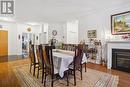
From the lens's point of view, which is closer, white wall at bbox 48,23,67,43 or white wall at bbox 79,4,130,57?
white wall at bbox 79,4,130,57

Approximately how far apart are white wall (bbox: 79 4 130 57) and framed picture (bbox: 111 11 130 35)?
→ 0.18 m

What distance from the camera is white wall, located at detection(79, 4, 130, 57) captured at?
17.8 ft

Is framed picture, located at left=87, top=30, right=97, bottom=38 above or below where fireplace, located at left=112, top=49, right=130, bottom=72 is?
above

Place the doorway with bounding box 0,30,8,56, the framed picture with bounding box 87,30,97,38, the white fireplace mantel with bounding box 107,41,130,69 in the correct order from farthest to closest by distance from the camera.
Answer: the doorway with bounding box 0,30,8,56
the framed picture with bounding box 87,30,97,38
the white fireplace mantel with bounding box 107,41,130,69

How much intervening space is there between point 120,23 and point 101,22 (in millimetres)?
1120

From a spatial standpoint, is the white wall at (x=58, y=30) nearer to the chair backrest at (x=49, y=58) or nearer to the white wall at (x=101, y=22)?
the white wall at (x=101, y=22)

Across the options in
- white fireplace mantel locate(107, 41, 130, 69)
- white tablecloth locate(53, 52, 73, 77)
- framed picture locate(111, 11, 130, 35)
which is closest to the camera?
white tablecloth locate(53, 52, 73, 77)

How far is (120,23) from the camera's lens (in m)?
5.17

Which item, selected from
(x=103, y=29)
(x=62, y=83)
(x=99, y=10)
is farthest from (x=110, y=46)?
(x=62, y=83)

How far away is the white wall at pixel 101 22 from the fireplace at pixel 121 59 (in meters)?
0.68

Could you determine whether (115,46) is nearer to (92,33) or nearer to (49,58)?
(92,33)

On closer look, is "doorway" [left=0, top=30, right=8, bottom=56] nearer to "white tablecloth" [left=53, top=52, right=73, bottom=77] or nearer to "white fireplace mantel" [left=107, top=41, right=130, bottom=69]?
"white tablecloth" [left=53, top=52, right=73, bottom=77]

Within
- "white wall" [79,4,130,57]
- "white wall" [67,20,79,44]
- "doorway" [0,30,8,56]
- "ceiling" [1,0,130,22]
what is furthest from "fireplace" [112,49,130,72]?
"doorway" [0,30,8,56]

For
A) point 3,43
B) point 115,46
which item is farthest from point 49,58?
point 3,43
